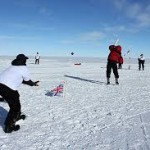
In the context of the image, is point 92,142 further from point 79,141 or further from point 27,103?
point 27,103

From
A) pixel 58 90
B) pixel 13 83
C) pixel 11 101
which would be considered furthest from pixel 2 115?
pixel 58 90

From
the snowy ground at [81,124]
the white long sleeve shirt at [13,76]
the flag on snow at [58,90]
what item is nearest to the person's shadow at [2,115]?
the snowy ground at [81,124]

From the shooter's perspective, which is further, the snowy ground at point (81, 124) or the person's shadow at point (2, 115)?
the person's shadow at point (2, 115)

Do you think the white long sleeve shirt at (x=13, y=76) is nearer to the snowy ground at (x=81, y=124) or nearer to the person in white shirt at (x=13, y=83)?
the person in white shirt at (x=13, y=83)

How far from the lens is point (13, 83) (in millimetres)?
6348

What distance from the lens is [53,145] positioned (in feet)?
18.6

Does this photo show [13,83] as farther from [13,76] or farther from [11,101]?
[11,101]

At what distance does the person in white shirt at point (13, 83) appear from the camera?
20.8 ft

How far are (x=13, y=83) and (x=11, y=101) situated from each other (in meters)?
0.39

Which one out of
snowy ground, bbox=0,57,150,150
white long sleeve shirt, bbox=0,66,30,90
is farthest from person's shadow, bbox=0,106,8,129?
white long sleeve shirt, bbox=0,66,30,90

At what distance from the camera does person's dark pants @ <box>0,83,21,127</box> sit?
6.34 m

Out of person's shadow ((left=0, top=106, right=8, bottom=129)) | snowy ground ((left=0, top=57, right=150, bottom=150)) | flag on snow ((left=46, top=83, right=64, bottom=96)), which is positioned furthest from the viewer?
flag on snow ((left=46, top=83, right=64, bottom=96))

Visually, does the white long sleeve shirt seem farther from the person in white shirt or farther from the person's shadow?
the person's shadow

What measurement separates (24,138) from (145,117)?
3.19 m
